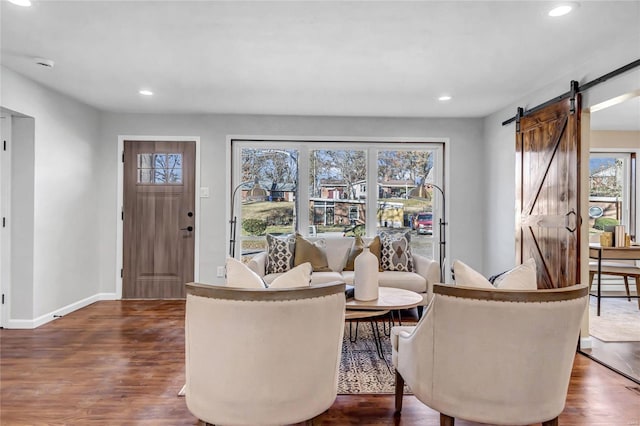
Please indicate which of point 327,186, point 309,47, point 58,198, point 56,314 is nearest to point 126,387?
point 56,314

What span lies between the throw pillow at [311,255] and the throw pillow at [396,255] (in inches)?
26.0

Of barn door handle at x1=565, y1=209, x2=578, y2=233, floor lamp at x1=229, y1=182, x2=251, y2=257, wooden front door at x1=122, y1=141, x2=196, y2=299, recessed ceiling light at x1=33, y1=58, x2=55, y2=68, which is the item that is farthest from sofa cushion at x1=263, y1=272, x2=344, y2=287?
recessed ceiling light at x1=33, y1=58, x2=55, y2=68

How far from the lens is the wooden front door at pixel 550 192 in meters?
3.20

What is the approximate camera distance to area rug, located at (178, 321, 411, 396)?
248 centimetres

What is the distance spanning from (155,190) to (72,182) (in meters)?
0.91

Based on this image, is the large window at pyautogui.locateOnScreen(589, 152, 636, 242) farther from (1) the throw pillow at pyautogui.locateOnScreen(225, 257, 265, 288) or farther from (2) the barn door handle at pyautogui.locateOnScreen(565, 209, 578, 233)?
(1) the throw pillow at pyautogui.locateOnScreen(225, 257, 265, 288)

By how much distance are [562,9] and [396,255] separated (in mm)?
2731

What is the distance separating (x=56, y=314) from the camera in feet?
13.4

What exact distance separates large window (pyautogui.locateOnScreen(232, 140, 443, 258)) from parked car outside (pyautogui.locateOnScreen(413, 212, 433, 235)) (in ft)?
0.18

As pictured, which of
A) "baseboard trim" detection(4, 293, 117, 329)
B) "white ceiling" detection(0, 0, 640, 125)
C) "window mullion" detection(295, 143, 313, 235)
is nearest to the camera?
"white ceiling" detection(0, 0, 640, 125)

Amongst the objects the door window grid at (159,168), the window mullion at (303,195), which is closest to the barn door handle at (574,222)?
the window mullion at (303,195)

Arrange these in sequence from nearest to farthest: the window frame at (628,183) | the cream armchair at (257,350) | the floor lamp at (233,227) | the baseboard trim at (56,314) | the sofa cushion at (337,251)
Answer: the cream armchair at (257,350)
the baseboard trim at (56,314)
the sofa cushion at (337,251)
the floor lamp at (233,227)
the window frame at (628,183)

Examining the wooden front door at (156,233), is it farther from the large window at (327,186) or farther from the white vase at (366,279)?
the white vase at (366,279)

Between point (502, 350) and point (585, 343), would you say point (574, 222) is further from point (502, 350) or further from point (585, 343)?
point (502, 350)
